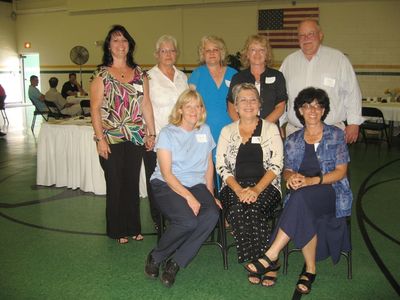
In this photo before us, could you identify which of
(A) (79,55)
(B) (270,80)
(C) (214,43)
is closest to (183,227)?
(B) (270,80)

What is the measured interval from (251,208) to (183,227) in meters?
0.47

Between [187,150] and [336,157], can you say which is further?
[187,150]

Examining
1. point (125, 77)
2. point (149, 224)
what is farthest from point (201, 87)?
point (149, 224)

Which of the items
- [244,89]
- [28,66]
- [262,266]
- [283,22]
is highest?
[283,22]

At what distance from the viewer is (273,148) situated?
3004 millimetres

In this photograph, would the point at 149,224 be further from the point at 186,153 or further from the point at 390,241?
the point at 390,241

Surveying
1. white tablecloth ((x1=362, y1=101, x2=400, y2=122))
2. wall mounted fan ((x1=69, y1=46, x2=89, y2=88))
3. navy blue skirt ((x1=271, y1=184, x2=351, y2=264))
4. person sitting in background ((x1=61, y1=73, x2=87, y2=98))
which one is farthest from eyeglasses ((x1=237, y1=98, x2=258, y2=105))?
wall mounted fan ((x1=69, y1=46, x2=89, y2=88))

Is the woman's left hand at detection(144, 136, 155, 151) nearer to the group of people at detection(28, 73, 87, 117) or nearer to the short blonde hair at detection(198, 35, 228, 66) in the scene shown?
the short blonde hair at detection(198, 35, 228, 66)

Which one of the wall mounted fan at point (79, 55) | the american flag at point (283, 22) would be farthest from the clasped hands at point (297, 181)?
the wall mounted fan at point (79, 55)

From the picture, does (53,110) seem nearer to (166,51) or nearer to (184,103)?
(166,51)

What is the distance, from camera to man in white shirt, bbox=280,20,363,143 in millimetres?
3393

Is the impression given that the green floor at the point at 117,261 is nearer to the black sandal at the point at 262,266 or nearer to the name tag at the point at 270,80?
the black sandal at the point at 262,266

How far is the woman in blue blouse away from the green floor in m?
1.05

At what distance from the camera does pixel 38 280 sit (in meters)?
2.83
